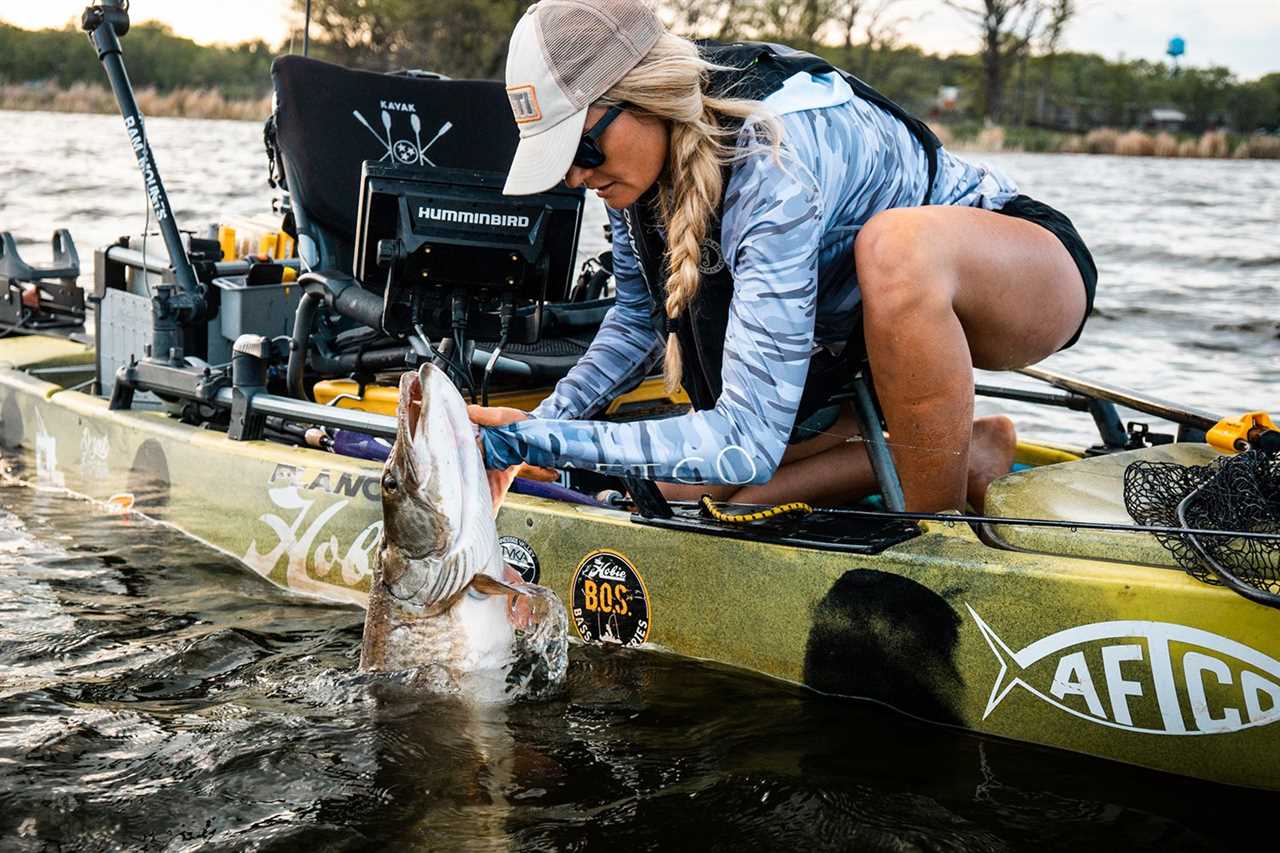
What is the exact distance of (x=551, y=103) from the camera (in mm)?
2809

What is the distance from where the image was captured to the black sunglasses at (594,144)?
2.82m

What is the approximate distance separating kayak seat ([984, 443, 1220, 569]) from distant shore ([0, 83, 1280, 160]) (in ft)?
129

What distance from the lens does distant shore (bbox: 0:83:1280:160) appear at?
41.1 metres

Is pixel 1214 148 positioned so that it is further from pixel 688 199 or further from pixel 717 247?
pixel 688 199

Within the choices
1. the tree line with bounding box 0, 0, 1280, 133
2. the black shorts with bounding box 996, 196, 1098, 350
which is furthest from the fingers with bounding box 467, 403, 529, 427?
the tree line with bounding box 0, 0, 1280, 133

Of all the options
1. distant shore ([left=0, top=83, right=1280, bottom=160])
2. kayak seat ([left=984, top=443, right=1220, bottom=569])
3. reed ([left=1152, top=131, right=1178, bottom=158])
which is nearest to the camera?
kayak seat ([left=984, top=443, right=1220, bottom=569])

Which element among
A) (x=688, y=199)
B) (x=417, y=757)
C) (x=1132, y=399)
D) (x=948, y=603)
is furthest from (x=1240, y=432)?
(x=417, y=757)

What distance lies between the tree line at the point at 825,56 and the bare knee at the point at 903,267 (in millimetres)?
30460

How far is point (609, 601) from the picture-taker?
357 centimetres

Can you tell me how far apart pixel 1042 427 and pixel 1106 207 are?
15497 millimetres

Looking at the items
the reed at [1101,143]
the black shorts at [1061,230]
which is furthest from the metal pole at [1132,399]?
the reed at [1101,143]

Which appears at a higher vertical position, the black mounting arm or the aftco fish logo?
the black mounting arm

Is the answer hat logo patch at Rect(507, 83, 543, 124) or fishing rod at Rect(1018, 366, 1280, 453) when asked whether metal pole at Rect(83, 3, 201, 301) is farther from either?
fishing rod at Rect(1018, 366, 1280, 453)

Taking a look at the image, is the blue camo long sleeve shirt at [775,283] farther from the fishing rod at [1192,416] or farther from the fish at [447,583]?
the fishing rod at [1192,416]
